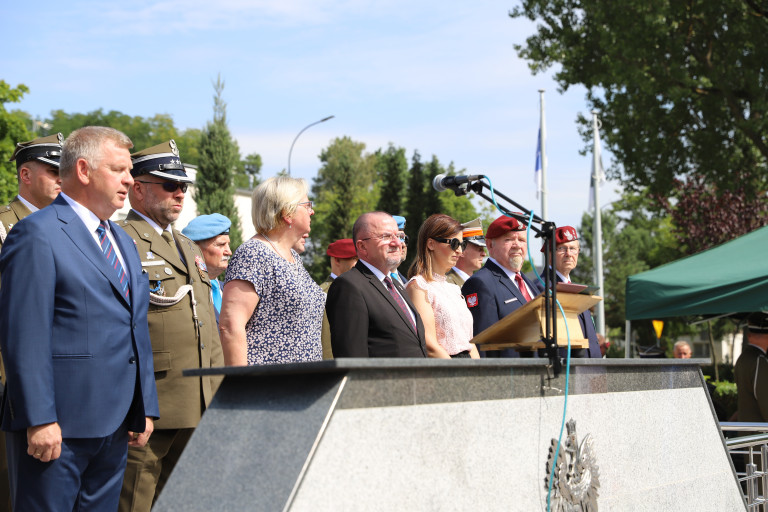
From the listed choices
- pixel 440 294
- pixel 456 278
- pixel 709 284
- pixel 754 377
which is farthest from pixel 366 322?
pixel 709 284

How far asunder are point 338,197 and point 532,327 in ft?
121

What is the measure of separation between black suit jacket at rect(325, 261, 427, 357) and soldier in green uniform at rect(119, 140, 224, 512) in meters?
0.71

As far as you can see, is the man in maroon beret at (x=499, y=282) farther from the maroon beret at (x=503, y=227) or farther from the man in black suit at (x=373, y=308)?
the man in black suit at (x=373, y=308)

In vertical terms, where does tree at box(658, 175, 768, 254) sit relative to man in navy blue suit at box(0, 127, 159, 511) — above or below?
above

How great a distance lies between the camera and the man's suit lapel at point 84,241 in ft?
10.5

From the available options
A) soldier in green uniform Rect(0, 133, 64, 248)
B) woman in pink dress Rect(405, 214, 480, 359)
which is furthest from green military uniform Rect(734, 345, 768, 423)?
soldier in green uniform Rect(0, 133, 64, 248)

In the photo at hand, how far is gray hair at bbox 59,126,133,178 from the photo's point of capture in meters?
3.31

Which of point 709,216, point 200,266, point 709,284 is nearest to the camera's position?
point 200,266

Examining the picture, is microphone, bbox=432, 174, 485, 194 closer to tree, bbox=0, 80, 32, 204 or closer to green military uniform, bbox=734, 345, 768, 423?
green military uniform, bbox=734, 345, 768, 423

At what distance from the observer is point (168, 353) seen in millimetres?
4219

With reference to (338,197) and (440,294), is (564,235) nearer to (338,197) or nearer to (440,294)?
(440,294)

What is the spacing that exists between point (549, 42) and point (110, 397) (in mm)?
21977

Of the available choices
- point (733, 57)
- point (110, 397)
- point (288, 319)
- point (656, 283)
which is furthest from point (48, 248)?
point (733, 57)

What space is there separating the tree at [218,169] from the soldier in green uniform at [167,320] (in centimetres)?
2717
